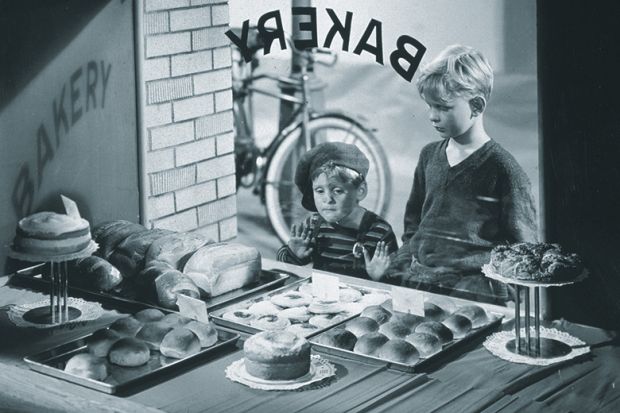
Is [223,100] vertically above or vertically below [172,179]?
above

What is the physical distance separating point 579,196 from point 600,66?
374mm

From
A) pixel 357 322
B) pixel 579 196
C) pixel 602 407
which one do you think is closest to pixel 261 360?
pixel 357 322

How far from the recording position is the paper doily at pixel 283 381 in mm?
2523

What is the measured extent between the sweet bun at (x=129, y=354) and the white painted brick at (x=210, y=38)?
4.76ft

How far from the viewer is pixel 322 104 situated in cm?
350

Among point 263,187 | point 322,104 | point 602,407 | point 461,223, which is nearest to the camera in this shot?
point 602,407

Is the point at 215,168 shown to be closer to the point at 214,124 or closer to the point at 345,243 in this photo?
the point at 214,124

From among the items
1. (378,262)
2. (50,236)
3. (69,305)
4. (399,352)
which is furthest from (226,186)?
(399,352)

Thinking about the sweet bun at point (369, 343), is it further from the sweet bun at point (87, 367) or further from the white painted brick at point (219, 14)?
the white painted brick at point (219, 14)

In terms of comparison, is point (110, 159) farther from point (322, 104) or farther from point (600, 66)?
point (600, 66)

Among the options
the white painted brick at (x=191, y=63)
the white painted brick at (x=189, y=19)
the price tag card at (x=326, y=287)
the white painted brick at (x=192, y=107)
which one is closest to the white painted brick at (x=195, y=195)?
the white painted brick at (x=192, y=107)

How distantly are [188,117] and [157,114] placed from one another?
0.12 metres

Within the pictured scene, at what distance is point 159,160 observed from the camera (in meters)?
3.93

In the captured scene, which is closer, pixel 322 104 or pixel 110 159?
pixel 322 104
